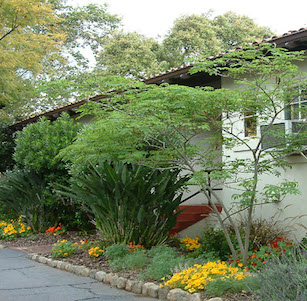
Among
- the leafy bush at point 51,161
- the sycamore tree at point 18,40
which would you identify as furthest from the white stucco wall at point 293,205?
the sycamore tree at point 18,40

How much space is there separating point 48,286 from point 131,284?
1.31m

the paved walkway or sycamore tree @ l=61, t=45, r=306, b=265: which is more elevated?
sycamore tree @ l=61, t=45, r=306, b=265

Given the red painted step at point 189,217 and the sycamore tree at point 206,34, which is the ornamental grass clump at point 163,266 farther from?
the sycamore tree at point 206,34

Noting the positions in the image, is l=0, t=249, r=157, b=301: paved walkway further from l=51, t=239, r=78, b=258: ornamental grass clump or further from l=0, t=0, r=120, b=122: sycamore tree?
l=0, t=0, r=120, b=122: sycamore tree

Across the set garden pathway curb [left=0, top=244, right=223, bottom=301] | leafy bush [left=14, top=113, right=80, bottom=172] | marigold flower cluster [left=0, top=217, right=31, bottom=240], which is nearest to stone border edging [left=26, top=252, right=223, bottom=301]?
garden pathway curb [left=0, top=244, right=223, bottom=301]

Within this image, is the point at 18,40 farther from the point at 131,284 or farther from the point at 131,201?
the point at 131,284

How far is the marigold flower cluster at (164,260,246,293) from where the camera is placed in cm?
554

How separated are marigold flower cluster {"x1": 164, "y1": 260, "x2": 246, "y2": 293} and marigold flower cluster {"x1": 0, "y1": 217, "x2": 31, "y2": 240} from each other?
6.56 meters

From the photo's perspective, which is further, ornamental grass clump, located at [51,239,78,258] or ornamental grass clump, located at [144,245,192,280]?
ornamental grass clump, located at [51,239,78,258]

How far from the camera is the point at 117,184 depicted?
850 centimetres

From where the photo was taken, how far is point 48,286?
21.2 feet

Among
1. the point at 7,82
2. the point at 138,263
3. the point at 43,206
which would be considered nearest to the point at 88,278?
the point at 138,263

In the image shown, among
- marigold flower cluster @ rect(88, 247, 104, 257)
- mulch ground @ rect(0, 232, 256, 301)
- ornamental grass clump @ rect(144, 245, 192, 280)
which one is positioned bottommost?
mulch ground @ rect(0, 232, 256, 301)

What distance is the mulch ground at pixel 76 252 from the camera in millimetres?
6500
